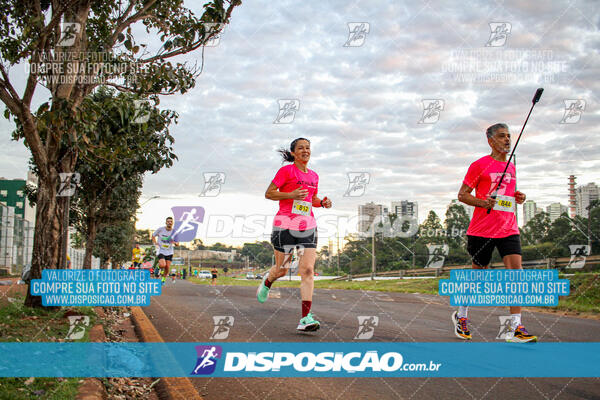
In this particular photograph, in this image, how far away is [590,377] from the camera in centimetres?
404

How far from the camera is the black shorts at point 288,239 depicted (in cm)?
397

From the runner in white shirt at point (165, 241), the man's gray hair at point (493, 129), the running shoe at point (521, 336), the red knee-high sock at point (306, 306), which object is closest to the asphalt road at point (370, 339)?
the running shoe at point (521, 336)

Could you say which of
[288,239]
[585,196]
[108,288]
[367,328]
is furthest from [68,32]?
[585,196]

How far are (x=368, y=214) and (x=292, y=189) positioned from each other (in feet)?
5.53

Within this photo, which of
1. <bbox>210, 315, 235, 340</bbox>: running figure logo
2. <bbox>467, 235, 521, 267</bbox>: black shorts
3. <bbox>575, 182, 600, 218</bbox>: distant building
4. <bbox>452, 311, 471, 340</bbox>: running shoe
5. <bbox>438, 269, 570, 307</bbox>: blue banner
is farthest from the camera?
<bbox>575, 182, 600, 218</bbox>: distant building

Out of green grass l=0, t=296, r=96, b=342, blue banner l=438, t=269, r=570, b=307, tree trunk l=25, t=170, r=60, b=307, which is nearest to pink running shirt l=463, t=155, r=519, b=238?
blue banner l=438, t=269, r=570, b=307

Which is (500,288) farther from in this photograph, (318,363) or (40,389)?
(40,389)

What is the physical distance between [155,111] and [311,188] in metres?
4.79

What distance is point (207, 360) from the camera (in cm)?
448

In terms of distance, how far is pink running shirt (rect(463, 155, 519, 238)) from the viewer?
4594mm

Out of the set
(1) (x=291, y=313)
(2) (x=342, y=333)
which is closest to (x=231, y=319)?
(1) (x=291, y=313)

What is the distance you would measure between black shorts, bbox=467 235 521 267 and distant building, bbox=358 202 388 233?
106cm

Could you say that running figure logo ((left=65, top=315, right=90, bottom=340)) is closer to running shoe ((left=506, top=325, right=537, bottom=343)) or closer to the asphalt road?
the asphalt road

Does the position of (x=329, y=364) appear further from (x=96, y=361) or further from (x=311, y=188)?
(x=96, y=361)
